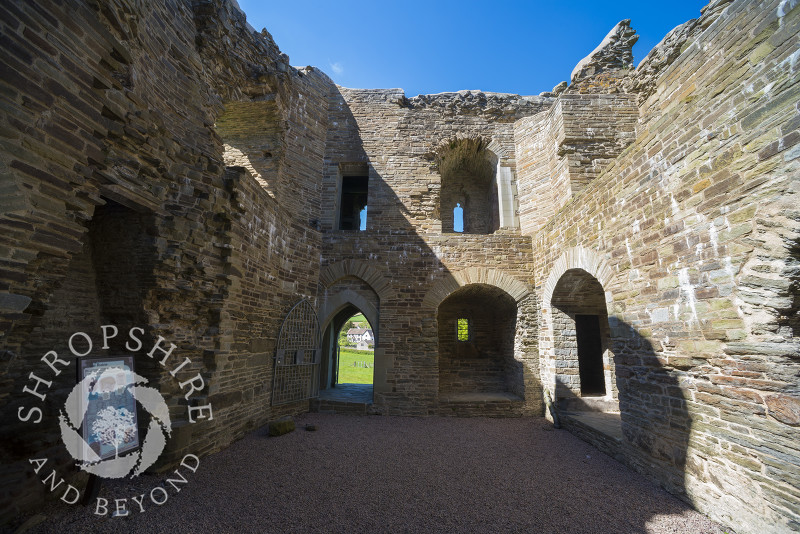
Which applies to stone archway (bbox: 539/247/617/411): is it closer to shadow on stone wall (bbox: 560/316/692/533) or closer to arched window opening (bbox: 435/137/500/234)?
shadow on stone wall (bbox: 560/316/692/533)

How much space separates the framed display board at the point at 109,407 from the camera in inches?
110

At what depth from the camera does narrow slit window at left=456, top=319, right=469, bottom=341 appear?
948 cm

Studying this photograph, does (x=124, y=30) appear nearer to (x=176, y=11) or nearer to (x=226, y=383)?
(x=176, y=11)

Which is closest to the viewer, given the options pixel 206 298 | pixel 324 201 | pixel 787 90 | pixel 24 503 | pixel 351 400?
pixel 787 90

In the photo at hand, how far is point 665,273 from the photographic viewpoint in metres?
3.70

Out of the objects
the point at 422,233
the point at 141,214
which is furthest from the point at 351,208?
the point at 141,214

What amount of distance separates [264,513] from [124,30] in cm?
558

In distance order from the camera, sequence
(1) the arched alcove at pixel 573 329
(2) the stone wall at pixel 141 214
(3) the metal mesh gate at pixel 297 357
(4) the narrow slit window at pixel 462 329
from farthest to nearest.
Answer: (4) the narrow slit window at pixel 462 329, (1) the arched alcove at pixel 573 329, (3) the metal mesh gate at pixel 297 357, (2) the stone wall at pixel 141 214

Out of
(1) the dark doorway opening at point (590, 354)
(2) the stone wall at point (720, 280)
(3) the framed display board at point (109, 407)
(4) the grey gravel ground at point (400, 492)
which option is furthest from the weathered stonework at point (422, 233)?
(3) the framed display board at point (109, 407)

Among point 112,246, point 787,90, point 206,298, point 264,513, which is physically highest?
point 787,90

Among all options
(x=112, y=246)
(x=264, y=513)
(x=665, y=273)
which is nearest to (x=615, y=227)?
(x=665, y=273)

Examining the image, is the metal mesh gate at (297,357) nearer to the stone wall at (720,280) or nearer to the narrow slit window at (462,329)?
the narrow slit window at (462,329)

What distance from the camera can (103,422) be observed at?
9.50 feet

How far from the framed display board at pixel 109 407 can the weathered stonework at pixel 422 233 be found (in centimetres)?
58
